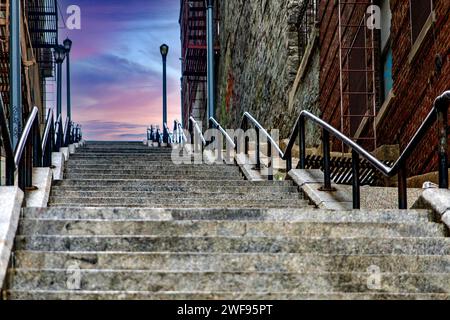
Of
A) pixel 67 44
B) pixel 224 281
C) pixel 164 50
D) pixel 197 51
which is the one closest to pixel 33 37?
pixel 67 44

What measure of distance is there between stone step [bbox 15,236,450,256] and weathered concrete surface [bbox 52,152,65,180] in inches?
181

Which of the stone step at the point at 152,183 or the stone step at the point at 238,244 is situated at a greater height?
the stone step at the point at 152,183

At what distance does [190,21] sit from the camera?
106ft

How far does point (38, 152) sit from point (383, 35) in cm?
622

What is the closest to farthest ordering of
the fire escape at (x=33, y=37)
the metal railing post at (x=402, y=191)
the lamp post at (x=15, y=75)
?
the metal railing post at (x=402, y=191) → the lamp post at (x=15, y=75) → the fire escape at (x=33, y=37)

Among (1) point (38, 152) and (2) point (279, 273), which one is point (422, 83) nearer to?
(1) point (38, 152)

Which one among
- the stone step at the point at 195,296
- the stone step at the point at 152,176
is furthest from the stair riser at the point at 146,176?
the stone step at the point at 195,296

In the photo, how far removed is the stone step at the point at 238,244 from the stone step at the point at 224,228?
23cm

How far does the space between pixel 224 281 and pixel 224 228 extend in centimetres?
101

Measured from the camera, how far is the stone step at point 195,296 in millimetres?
→ 4176

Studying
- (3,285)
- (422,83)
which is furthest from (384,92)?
(3,285)

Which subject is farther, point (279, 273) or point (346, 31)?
point (346, 31)

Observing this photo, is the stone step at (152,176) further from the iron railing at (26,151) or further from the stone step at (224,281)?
the stone step at (224,281)
